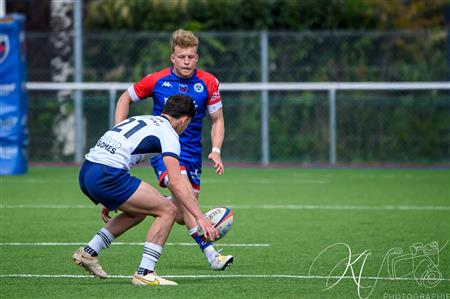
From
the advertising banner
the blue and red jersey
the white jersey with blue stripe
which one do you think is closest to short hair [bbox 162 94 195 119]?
the white jersey with blue stripe

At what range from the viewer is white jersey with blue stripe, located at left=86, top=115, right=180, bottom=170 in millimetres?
7828

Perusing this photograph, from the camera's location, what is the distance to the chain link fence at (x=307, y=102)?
21312 mm

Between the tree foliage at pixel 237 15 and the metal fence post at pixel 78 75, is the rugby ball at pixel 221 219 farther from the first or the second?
the tree foliage at pixel 237 15

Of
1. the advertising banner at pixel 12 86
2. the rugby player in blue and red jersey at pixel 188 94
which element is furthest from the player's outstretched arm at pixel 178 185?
the advertising banner at pixel 12 86

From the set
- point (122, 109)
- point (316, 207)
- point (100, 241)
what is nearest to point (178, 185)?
point (100, 241)

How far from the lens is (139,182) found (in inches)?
314

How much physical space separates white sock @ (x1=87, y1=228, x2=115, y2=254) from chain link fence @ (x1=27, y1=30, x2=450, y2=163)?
42.6 feet

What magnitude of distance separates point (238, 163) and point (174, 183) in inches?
548

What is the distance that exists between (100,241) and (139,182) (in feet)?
2.12

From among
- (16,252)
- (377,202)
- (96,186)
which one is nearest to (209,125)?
(377,202)

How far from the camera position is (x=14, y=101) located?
18.4 meters

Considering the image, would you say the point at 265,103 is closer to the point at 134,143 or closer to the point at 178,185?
the point at 134,143

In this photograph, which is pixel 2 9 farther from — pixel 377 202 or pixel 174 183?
pixel 174 183

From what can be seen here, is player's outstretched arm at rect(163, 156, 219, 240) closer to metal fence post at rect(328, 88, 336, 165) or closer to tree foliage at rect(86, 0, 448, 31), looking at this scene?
metal fence post at rect(328, 88, 336, 165)
